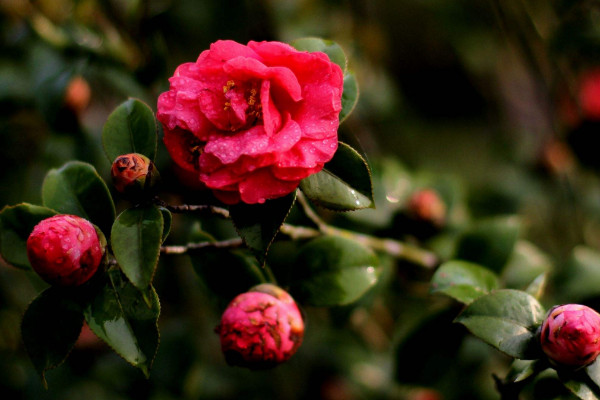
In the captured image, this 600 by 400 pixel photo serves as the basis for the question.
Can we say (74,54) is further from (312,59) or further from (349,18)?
(349,18)

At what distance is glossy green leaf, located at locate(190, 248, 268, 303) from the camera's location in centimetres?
83

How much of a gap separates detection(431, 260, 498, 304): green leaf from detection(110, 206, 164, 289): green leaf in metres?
0.42

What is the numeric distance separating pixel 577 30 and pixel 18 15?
146cm

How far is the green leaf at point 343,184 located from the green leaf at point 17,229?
1.19ft

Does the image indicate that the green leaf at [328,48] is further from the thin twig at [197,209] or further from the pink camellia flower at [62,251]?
the pink camellia flower at [62,251]

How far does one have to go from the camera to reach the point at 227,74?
2.15 feet

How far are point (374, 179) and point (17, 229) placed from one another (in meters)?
0.74

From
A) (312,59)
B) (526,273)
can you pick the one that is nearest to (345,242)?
(312,59)

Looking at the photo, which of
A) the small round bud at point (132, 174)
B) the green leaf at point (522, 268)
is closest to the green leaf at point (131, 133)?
the small round bud at point (132, 174)

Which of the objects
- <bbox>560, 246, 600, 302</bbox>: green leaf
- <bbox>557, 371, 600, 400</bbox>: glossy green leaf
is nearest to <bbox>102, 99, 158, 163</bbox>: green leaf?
<bbox>557, 371, 600, 400</bbox>: glossy green leaf

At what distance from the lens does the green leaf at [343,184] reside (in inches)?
26.6

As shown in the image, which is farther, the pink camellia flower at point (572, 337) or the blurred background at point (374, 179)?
the blurred background at point (374, 179)

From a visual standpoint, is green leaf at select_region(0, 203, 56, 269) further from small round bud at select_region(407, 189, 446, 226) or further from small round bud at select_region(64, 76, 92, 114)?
small round bud at select_region(407, 189, 446, 226)

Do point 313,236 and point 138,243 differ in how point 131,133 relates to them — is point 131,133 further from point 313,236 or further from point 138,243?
point 313,236
